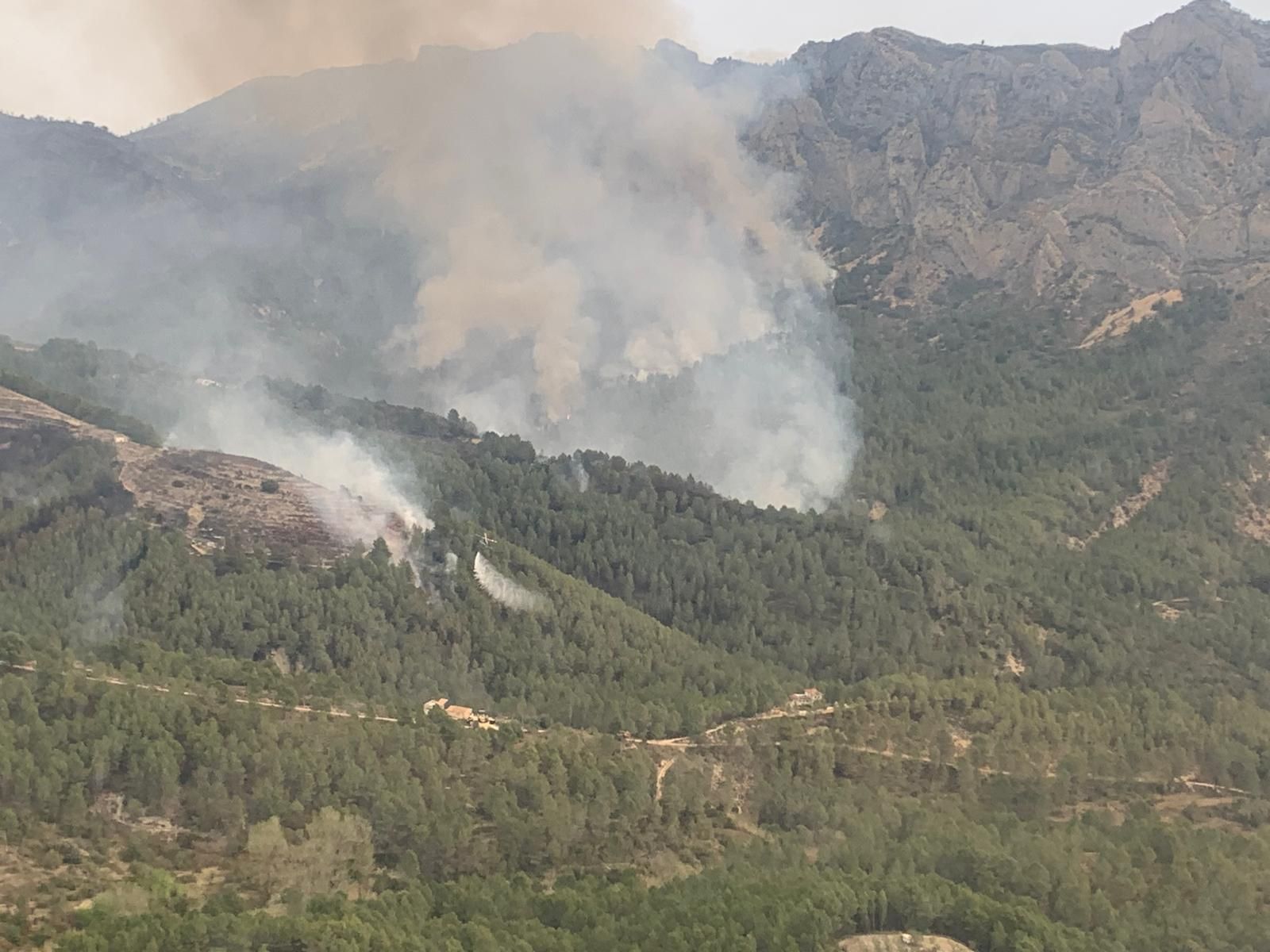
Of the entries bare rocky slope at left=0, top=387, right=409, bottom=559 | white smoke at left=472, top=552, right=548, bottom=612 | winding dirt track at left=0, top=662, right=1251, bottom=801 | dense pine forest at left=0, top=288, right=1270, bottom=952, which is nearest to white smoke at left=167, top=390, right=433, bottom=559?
bare rocky slope at left=0, top=387, right=409, bottom=559

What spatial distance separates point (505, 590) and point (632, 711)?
28.1 m

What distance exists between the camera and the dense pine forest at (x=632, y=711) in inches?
2869

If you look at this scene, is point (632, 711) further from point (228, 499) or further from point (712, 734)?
point (228, 499)

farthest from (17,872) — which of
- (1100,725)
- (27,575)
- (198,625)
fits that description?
(1100,725)

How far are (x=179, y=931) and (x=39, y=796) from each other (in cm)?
2104

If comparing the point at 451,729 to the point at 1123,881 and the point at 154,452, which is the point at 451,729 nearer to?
the point at 1123,881

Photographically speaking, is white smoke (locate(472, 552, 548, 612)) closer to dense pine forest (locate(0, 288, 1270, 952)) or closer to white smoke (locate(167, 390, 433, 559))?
dense pine forest (locate(0, 288, 1270, 952))

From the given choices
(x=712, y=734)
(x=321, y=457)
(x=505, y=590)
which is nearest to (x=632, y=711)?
(x=712, y=734)

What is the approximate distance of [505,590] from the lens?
131 metres

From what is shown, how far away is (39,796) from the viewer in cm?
7550

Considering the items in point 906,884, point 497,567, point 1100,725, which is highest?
point 497,567

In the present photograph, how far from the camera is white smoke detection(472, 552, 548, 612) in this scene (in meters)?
129

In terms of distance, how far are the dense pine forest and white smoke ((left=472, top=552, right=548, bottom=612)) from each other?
1218 millimetres

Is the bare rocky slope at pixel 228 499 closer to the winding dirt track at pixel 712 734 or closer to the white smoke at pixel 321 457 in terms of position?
the white smoke at pixel 321 457
